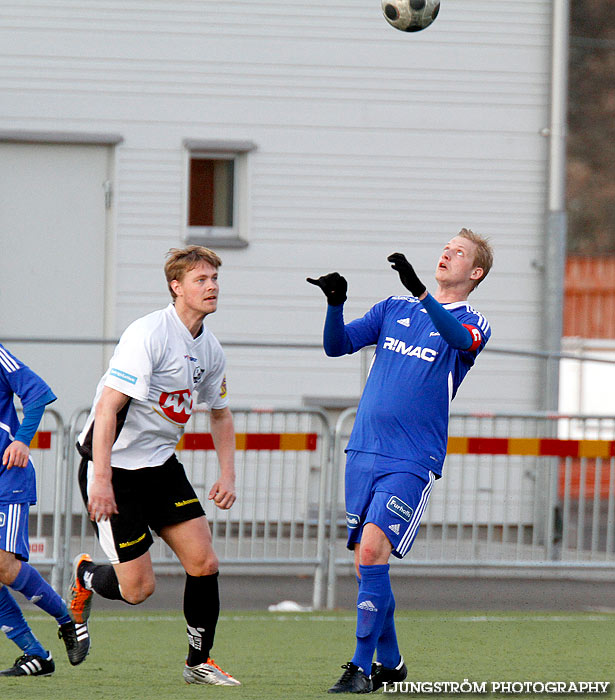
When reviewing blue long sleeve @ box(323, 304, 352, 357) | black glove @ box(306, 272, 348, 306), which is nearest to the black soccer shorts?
blue long sleeve @ box(323, 304, 352, 357)

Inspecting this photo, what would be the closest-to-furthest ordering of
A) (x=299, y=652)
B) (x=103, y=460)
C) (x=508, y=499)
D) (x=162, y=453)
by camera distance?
(x=103, y=460) < (x=162, y=453) < (x=299, y=652) < (x=508, y=499)

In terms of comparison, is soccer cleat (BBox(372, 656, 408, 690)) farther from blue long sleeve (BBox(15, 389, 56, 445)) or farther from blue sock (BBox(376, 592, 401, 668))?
blue long sleeve (BBox(15, 389, 56, 445))

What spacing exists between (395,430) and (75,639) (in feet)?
6.10

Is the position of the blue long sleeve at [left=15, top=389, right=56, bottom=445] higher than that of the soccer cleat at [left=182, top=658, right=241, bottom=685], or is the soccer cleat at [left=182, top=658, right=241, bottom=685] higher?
the blue long sleeve at [left=15, top=389, right=56, bottom=445]

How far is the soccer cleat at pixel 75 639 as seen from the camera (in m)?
6.57

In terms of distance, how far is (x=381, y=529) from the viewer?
6227mm

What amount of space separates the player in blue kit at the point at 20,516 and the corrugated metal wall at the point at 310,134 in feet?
22.3

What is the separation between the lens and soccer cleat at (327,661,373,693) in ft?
20.1

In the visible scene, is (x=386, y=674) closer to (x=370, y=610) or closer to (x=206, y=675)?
(x=370, y=610)

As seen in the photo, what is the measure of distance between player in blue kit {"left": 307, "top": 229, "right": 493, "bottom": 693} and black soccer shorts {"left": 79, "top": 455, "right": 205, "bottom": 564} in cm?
80

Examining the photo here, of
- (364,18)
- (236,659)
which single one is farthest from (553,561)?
(364,18)

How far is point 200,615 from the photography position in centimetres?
647

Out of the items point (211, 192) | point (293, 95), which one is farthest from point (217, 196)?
point (293, 95)

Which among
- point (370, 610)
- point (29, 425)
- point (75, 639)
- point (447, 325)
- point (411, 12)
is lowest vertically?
point (75, 639)
